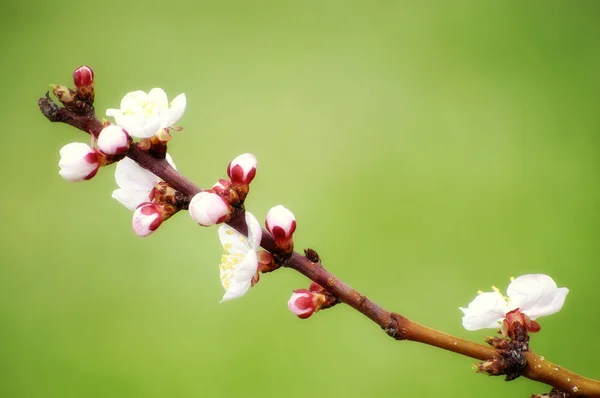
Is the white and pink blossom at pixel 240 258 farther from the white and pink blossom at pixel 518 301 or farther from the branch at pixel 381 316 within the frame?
the white and pink blossom at pixel 518 301

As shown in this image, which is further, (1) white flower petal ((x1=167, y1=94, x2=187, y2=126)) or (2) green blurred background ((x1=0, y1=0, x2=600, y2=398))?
(2) green blurred background ((x1=0, y1=0, x2=600, y2=398))

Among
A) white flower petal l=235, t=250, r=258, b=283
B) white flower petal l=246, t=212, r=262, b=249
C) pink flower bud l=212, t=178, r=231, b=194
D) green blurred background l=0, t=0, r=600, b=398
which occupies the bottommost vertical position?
white flower petal l=235, t=250, r=258, b=283

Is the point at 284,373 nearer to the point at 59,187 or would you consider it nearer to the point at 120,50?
the point at 59,187

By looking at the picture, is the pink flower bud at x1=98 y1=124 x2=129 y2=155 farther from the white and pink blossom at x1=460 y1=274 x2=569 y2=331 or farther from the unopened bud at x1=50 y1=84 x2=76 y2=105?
the white and pink blossom at x1=460 y1=274 x2=569 y2=331

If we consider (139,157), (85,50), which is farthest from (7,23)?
(139,157)

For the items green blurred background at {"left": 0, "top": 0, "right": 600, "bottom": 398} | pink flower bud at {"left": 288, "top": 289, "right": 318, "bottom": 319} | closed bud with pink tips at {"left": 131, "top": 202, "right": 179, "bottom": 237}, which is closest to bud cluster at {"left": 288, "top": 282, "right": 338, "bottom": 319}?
pink flower bud at {"left": 288, "top": 289, "right": 318, "bottom": 319}

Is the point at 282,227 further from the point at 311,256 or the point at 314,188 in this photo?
the point at 314,188

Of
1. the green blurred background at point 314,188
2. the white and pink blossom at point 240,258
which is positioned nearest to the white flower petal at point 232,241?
the white and pink blossom at point 240,258
